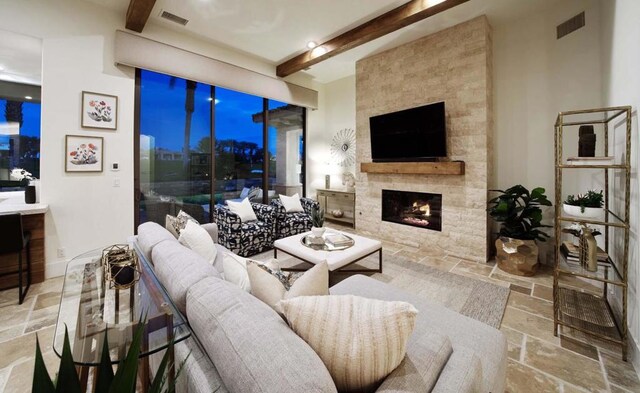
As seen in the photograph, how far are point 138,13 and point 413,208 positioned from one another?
4.36 meters

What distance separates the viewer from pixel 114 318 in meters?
1.27

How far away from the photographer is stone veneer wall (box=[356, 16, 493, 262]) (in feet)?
11.5

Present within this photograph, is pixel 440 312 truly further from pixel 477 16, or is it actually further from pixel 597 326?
pixel 477 16

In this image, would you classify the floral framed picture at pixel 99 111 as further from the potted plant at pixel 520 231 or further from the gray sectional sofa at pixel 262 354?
the potted plant at pixel 520 231

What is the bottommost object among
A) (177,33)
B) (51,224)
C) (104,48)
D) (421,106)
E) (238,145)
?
(51,224)

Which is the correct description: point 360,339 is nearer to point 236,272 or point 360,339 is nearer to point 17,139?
point 236,272

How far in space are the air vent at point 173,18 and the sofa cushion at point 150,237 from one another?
9.04 ft

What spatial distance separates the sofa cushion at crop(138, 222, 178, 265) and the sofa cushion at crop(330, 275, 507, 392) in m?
1.20

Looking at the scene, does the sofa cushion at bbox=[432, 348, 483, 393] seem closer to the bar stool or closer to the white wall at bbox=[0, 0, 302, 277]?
the bar stool

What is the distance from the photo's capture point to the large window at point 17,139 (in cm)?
331

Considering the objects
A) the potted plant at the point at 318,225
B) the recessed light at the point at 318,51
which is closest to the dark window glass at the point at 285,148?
the recessed light at the point at 318,51

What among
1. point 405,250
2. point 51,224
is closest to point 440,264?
point 405,250

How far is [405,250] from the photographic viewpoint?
4051 mm

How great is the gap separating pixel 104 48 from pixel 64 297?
3.05 m
